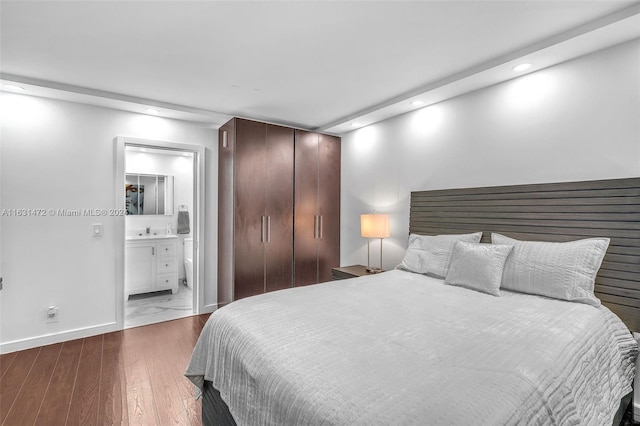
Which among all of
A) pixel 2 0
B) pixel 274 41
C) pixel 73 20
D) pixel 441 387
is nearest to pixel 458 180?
pixel 274 41

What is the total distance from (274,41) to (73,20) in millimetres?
1324

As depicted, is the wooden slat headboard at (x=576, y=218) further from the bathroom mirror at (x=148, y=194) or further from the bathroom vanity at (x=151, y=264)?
the bathroom mirror at (x=148, y=194)

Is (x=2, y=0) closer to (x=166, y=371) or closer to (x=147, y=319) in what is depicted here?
(x=166, y=371)

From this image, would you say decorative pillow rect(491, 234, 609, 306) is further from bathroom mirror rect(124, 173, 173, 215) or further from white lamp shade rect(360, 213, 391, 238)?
bathroom mirror rect(124, 173, 173, 215)

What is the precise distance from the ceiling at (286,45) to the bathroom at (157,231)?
5.75 ft

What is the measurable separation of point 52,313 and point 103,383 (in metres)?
1.34

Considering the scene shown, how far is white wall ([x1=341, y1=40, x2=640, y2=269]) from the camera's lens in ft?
6.93

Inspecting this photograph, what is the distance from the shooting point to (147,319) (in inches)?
151

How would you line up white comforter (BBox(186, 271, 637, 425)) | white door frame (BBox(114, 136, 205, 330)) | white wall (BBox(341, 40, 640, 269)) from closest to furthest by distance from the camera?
white comforter (BBox(186, 271, 637, 425)) < white wall (BBox(341, 40, 640, 269)) < white door frame (BBox(114, 136, 205, 330))

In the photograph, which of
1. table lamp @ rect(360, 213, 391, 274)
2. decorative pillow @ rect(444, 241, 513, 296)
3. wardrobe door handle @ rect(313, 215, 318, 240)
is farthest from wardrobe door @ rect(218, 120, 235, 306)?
decorative pillow @ rect(444, 241, 513, 296)

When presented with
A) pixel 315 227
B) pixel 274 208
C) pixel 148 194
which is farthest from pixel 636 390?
pixel 148 194

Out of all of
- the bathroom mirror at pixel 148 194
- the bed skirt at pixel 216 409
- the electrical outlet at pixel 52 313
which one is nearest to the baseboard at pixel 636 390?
the bed skirt at pixel 216 409

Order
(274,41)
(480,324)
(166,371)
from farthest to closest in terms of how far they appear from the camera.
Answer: (166,371), (274,41), (480,324)

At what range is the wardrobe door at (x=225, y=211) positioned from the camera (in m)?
3.73
